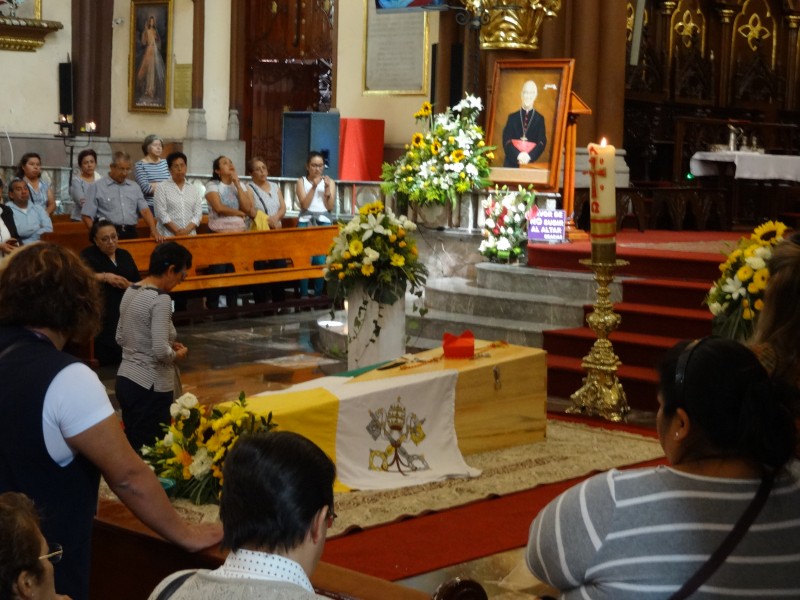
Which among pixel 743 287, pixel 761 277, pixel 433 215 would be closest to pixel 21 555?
pixel 761 277

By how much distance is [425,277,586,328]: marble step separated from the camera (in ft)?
30.2

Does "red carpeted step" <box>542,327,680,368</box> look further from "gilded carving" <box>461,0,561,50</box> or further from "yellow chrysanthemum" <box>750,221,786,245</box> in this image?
"gilded carving" <box>461,0,561,50</box>

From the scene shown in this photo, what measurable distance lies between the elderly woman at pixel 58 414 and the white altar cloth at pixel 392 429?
93.7 inches

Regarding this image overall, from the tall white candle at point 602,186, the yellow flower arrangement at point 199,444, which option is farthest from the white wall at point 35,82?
the yellow flower arrangement at point 199,444

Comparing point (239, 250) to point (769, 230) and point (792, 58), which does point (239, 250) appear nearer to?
point (769, 230)

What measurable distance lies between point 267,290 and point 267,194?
3.01ft

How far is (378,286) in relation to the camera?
8.13 meters

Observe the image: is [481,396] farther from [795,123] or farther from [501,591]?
[795,123]

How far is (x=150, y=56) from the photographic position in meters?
17.8

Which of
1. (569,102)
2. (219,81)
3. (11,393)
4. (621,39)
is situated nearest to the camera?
(11,393)

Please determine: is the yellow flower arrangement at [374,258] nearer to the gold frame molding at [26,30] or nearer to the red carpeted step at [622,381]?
the red carpeted step at [622,381]

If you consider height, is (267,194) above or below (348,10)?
below

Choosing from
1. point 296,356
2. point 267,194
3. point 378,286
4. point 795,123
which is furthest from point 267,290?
point 795,123

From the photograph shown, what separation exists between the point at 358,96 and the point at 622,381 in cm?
704
